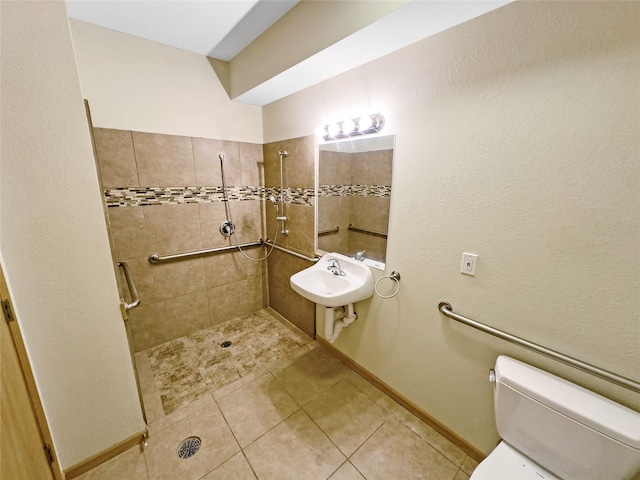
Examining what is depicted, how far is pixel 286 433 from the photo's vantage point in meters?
1.54

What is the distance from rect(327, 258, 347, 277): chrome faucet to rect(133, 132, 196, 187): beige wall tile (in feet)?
4.57

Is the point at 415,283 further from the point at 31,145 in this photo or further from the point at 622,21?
the point at 31,145

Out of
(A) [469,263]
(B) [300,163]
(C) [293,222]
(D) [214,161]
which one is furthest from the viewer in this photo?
(C) [293,222]

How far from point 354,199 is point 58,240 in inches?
63.7

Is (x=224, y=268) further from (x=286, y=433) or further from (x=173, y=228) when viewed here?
(x=286, y=433)

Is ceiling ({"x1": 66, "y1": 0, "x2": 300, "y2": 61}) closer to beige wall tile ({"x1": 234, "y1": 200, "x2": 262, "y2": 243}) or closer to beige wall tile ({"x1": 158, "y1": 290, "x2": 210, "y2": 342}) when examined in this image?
beige wall tile ({"x1": 234, "y1": 200, "x2": 262, "y2": 243})

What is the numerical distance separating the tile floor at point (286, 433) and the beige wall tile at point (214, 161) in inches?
63.2

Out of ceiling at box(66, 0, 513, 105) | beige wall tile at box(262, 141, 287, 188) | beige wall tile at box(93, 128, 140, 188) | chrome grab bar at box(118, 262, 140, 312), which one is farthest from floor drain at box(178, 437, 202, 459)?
ceiling at box(66, 0, 513, 105)

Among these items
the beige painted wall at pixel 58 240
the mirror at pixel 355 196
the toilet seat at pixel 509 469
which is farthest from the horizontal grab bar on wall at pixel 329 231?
the toilet seat at pixel 509 469

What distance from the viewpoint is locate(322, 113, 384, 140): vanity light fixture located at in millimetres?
1522

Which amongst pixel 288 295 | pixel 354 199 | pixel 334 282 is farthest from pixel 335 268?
pixel 288 295

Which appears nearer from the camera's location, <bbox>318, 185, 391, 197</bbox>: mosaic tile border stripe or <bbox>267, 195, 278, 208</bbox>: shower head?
<bbox>318, 185, 391, 197</bbox>: mosaic tile border stripe

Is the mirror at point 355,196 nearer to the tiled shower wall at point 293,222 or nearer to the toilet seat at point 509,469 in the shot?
the tiled shower wall at point 293,222

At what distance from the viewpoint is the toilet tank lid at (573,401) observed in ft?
2.77
